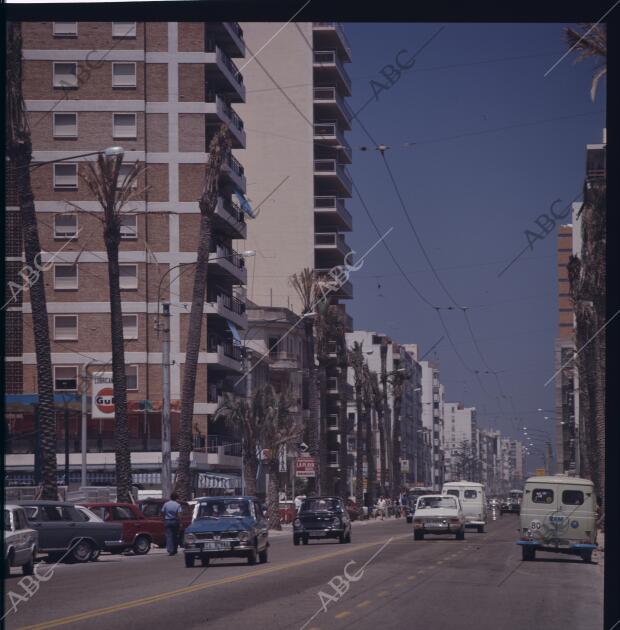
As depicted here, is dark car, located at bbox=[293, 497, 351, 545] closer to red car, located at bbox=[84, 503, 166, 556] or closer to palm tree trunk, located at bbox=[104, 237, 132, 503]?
red car, located at bbox=[84, 503, 166, 556]

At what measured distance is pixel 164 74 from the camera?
75375mm

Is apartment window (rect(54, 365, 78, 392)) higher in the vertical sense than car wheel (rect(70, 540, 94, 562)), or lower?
higher

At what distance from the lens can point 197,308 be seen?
170 feet

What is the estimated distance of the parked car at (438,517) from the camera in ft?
168

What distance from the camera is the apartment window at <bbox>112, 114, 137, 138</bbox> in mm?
75725

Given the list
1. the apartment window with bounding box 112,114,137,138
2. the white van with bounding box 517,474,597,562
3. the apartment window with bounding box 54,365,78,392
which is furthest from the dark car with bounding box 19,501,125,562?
the apartment window with bounding box 112,114,137,138

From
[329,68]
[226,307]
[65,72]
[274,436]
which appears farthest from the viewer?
[329,68]

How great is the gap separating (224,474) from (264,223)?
37243 millimetres

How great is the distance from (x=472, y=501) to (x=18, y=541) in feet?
134

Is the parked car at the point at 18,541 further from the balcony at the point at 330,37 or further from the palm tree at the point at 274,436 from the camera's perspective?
the balcony at the point at 330,37

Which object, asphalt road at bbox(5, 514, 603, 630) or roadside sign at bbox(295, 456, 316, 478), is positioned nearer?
asphalt road at bbox(5, 514, 603, 630)

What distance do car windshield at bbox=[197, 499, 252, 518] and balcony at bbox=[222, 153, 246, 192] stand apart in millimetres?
43229

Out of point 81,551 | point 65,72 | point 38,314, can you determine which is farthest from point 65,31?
point 81,551

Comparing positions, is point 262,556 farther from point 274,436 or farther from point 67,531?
point 274,436
